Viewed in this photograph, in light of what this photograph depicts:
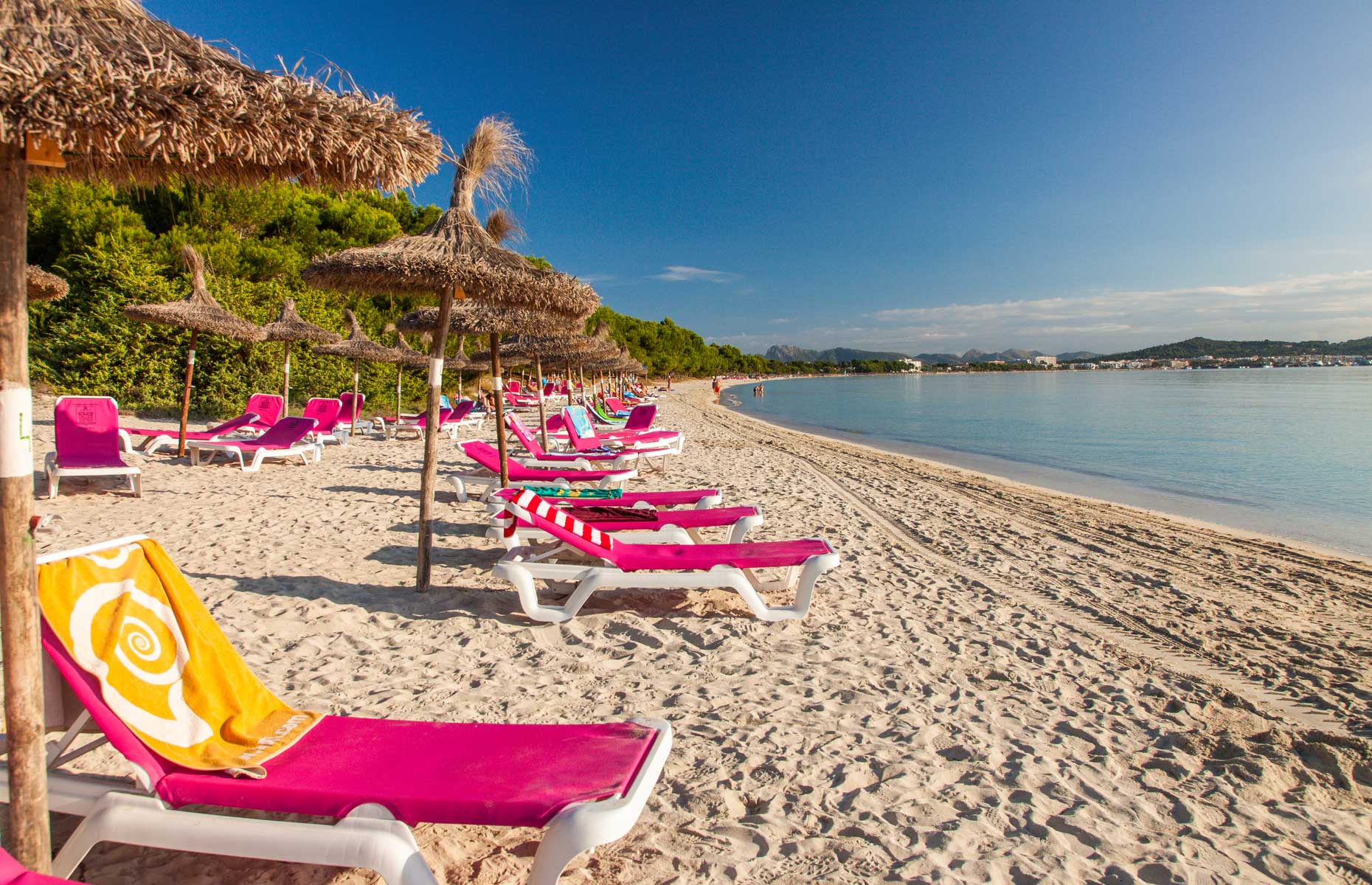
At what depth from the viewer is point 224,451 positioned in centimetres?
1072

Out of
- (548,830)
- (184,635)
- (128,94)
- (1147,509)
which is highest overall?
(128,94)

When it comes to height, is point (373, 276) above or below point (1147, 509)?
above

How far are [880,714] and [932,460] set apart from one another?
14.3 m

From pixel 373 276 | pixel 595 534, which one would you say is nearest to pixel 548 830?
pixel 595 534

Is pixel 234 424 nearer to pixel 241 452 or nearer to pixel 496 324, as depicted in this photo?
pixel 241 452

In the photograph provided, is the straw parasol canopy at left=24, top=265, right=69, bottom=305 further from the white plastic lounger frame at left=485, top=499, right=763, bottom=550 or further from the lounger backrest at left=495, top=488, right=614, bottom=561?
the lounger backrest at left=495, top=488, right=614, bottom=561

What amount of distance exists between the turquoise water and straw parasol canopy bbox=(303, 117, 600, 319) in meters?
9.67

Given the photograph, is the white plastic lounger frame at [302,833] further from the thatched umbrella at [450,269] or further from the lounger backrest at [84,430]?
the lounger backrest at [84,430]

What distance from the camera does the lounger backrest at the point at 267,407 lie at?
12.4 m

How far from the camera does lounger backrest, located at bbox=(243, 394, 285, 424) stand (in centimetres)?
1237

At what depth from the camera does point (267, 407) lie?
1247 cm

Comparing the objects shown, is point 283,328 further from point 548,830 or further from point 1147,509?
point 1147,509

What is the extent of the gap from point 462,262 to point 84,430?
17.8 ft

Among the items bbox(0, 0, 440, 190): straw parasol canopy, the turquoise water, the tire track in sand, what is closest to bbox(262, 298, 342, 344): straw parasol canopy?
the tire track in sand
